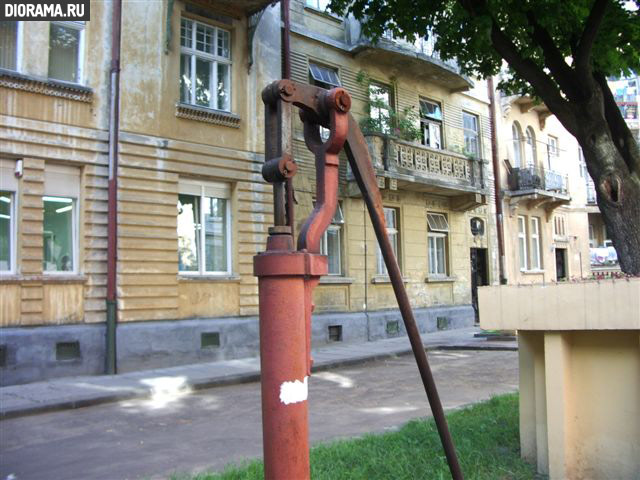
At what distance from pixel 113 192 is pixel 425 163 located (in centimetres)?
970

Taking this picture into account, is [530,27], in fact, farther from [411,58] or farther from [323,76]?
[411,58]

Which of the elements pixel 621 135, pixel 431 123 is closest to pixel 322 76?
pixel 431 123

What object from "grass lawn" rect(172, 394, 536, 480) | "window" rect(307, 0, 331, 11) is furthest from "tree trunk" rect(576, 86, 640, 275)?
"window" rect(307, 0, 331, 11)

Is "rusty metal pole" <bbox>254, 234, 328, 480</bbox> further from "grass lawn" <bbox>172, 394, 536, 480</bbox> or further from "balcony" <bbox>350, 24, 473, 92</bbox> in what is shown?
"balcony" <bbox>350, 24, 473, 92</bbox>

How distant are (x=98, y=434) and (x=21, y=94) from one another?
679 cm

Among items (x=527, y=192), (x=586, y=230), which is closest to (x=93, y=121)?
(x=527, y=192)

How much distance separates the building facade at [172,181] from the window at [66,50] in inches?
1.0

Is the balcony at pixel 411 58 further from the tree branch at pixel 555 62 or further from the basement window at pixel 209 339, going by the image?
the basement window at pixel 209 339

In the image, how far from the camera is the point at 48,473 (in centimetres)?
546

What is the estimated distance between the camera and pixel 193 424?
739 centimetres

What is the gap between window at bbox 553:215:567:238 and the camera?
25.7 metres

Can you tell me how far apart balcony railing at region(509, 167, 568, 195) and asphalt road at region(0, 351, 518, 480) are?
12817mm

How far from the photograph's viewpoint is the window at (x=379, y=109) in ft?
55.8

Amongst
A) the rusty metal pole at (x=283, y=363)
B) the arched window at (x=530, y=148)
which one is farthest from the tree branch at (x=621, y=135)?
the arched window at (x=530, y=148)
